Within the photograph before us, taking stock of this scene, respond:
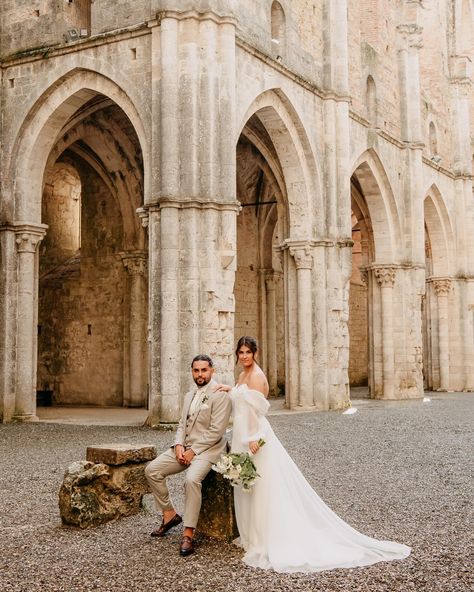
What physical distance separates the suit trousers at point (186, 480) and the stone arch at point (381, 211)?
16.3 meters

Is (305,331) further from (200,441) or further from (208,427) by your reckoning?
(200,441)

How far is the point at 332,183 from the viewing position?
56.6 ft

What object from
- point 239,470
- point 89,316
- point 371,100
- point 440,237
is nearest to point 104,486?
point 239,470

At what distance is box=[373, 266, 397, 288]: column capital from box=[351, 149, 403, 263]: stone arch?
0.78 feet

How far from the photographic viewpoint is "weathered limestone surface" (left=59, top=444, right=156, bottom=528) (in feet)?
19.4

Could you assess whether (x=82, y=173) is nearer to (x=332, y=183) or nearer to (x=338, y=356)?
(x=332, y=183)

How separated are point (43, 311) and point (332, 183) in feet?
28.2

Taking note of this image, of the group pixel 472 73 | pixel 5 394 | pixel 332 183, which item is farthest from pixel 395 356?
pixel 472 73

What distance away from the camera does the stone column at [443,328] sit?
25.7m

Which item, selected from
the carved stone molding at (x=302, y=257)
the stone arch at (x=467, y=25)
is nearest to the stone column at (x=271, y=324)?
the carved stone molding at (x=302, y=257)

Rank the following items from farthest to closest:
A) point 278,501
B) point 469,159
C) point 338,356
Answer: point 469,159 < point 338,356 < point 278,501

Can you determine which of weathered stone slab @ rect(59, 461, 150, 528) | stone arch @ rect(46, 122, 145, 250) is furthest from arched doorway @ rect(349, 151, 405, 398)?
weathered stone slab @ rect(59, 461, 150, 528)

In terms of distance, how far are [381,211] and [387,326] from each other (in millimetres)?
3216

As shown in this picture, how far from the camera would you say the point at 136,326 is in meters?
19.0
